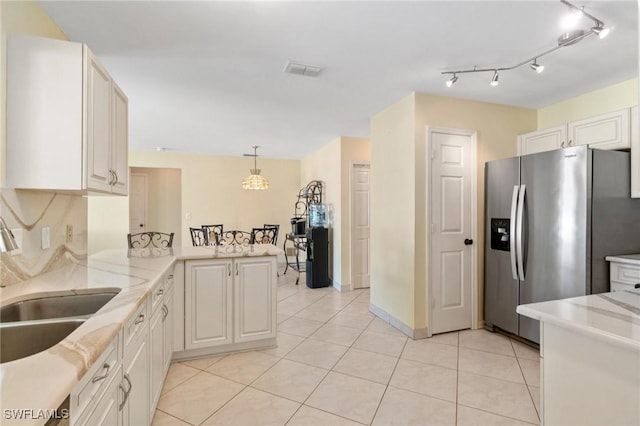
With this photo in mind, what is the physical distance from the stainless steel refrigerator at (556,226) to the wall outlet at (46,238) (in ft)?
12.2

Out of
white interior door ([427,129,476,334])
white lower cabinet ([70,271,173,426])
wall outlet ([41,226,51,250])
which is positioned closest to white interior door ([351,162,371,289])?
white interior door ([427,129,476,334])

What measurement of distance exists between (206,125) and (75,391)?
408cm

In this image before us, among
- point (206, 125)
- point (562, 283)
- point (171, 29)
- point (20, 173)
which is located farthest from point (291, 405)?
point (206, 125)

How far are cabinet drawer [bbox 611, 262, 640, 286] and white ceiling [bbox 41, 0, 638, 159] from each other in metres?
1.67

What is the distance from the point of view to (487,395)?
216 centimetres

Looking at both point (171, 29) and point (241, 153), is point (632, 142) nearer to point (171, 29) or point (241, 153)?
point (171, 29)

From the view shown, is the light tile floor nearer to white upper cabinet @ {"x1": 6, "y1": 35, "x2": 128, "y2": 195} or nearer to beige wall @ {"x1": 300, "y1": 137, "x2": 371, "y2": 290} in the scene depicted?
white upper cabinet @ {"x1": 6, "y1": 35, "x2": 128, "y2": 195}

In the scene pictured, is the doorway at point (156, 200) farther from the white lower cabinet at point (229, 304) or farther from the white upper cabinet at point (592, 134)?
the white upper cabinet at point (592, 134)

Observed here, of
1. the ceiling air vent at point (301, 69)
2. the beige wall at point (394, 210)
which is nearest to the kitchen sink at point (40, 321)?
the ceiling air vent at point (301, 69)

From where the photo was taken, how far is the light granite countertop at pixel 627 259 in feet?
7.74

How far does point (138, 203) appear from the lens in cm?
693

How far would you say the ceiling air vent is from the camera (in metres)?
2.53

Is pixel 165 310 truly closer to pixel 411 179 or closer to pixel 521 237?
pixel 411 179

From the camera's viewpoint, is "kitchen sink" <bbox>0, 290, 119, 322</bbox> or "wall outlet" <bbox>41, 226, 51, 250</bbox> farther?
"wall outlet" <bbox>41, 226, 51, 250</bbox>
